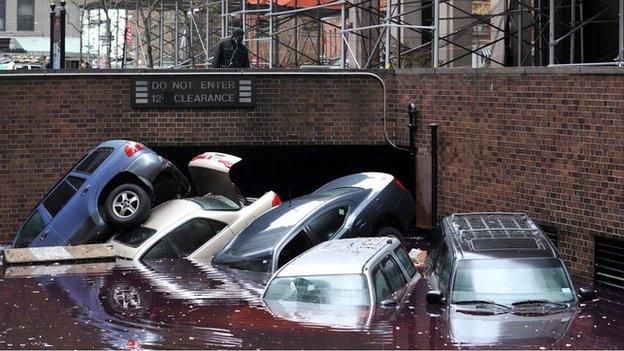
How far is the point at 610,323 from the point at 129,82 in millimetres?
9612

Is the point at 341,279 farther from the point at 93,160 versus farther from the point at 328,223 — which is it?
the point at 93,160

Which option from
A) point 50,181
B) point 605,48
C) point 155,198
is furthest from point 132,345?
point 605,48

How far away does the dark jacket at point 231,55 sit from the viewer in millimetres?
18984

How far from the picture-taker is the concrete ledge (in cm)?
1381

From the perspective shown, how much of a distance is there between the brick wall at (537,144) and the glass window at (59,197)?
5.48m

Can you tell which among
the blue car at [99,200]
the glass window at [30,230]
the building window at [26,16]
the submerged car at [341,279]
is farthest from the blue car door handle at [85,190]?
the building window at [26,16]

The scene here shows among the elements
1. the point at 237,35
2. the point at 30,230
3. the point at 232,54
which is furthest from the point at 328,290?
the point at 232,54

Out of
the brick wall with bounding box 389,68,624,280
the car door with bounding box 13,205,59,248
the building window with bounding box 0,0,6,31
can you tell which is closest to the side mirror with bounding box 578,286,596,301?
the brick wall with bounding box 389,68,624,280

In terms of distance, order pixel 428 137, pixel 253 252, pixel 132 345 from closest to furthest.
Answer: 1. pixel 132 345
2. pixel 253 252
3. pixel 428 137

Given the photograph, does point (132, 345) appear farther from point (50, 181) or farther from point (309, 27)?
point (309, 27)

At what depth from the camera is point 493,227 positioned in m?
11.5

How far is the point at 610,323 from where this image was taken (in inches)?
397

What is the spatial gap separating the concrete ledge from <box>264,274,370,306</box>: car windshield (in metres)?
4.11

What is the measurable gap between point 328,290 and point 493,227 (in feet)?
7.15
